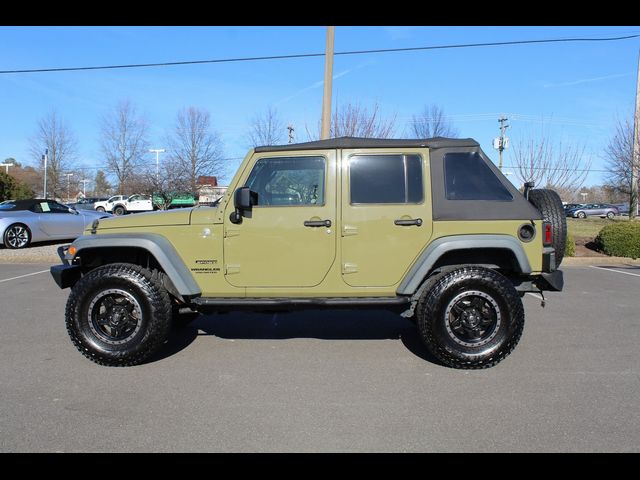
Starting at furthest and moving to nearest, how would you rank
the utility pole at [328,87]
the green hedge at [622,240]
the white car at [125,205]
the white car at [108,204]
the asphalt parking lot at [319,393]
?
1. the white car at [108,204]
2. the white car at [125,205]
3. the green hedge at [622,240]
4. the utility pole at [328,87]
5. the asphalt parking lot at [319,393]

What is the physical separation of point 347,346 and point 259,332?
3.65 ft

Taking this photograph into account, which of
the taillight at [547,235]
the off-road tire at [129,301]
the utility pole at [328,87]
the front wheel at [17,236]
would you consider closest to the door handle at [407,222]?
the taillight at [547,235]

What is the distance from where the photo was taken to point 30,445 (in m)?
2.85

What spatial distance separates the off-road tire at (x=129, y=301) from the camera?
4.16m

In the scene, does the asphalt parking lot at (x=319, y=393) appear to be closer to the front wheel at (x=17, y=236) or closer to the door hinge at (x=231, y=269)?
the door hinge at (x=231, y=269)

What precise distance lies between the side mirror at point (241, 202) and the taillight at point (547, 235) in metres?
2.67

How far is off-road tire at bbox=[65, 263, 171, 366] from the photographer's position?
4.16 meters

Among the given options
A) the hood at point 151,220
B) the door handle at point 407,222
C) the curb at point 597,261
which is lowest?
the curb at point 597,261

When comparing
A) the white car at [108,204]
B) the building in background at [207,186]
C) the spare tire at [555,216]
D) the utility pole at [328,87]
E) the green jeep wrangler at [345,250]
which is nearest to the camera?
the green jeep wrangler at [345,250]

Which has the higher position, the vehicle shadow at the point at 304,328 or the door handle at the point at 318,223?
the door handle at the point at 318,223

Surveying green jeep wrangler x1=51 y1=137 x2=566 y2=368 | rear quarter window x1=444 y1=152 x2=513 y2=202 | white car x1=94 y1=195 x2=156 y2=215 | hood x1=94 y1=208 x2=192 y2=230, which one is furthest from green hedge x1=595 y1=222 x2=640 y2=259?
white car x1=94 y1=195 x2=156 y2=215
